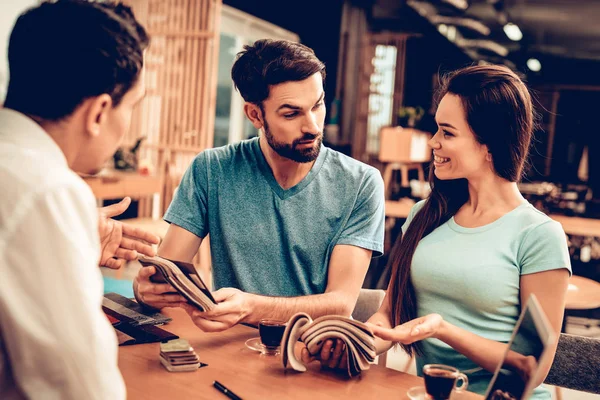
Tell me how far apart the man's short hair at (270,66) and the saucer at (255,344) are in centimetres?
91

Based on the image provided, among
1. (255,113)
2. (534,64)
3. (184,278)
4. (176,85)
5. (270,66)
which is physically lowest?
(184,278)

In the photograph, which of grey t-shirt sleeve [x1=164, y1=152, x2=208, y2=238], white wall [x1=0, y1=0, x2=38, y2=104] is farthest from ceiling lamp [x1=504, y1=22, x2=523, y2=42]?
grey t-shirt sleeve [x1=164, y1=152, x2=208, y2=238]

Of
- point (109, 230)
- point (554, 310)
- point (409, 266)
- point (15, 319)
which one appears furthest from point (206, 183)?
point (15, 319)

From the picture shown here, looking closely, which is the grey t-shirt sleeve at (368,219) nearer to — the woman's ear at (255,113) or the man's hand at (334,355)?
the woman's ear at (255,113)

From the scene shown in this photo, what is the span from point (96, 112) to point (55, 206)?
28 centimetres

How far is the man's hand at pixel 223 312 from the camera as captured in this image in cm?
171

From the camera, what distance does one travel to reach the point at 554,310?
1748mm

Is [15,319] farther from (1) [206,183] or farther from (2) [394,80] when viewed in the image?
(2) [394,80]

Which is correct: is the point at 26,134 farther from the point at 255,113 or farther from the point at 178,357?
the point at 255,113

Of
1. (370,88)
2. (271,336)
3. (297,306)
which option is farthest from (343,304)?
(370,88)

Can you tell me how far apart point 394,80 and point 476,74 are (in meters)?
9.11

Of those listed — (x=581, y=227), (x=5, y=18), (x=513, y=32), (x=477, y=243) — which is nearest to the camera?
(x=477, y=243)

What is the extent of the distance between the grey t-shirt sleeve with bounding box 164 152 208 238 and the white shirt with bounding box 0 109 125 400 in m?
1.29

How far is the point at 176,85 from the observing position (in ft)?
26.7
